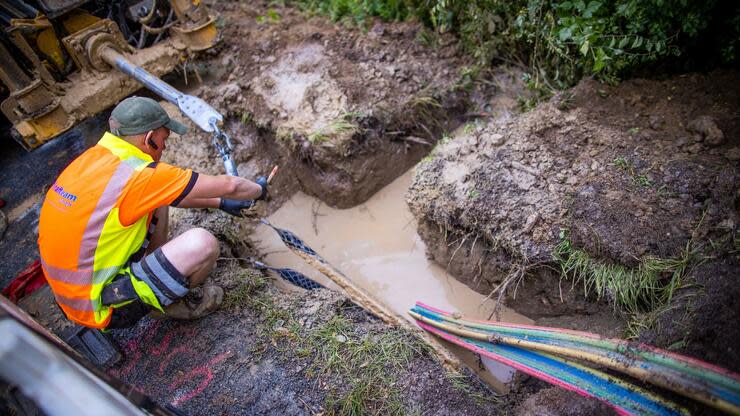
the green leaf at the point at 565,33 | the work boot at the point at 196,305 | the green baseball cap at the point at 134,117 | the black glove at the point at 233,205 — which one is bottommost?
the work boot at the point at 196,305

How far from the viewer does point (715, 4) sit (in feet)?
8.14

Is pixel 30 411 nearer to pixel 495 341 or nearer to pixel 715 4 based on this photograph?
pixel 495 341

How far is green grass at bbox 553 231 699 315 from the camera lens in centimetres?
220

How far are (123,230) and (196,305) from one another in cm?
58

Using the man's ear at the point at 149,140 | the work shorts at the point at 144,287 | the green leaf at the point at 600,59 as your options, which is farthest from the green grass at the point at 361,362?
the green leaf at the point at 600,59

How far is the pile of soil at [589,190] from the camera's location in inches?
90.4

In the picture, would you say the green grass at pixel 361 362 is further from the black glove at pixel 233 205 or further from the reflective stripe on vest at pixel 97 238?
the reflective stripe on vest at pixel 97 238

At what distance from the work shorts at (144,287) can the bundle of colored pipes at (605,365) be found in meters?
1.55

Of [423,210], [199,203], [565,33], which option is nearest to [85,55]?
[199,203]

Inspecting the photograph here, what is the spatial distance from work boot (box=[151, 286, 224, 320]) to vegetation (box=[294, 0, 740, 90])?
8.49 feet

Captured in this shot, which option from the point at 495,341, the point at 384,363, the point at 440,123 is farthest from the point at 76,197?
the point at 440,123

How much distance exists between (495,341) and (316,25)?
3357 millimetres

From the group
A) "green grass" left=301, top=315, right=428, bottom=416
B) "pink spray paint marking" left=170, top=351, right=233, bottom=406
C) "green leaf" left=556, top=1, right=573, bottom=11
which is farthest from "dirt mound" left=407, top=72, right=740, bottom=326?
"pink spray paint marking" left=170, top=351, right=233, bottom=406

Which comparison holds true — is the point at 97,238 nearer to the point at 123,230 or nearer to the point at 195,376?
the point at 123,230
